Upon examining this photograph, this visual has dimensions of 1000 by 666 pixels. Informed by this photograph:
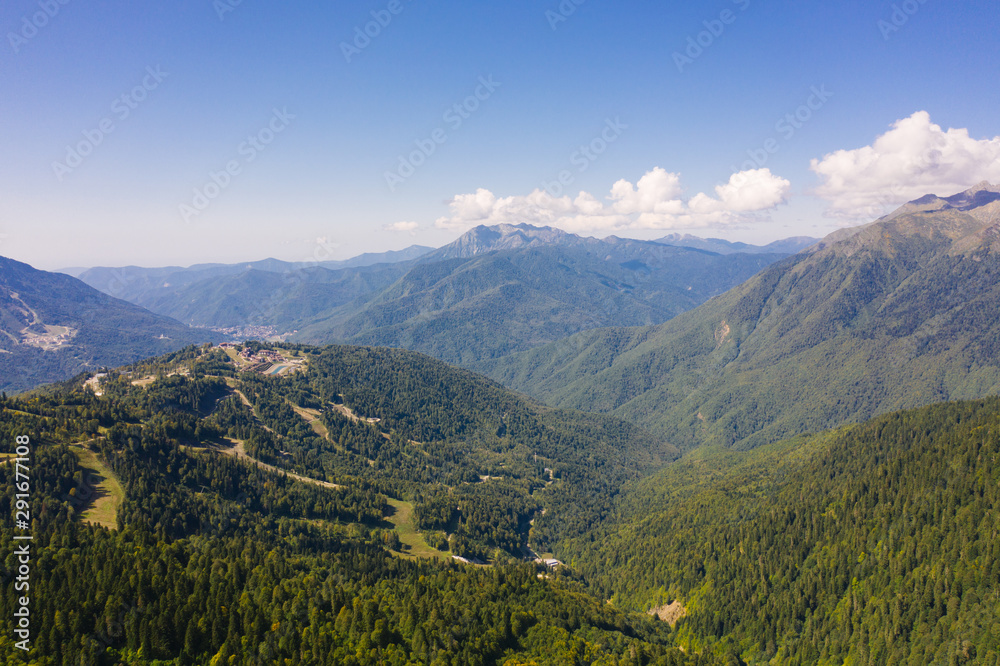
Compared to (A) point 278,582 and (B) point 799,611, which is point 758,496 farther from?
(A) point 278,582

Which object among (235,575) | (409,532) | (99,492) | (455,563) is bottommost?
(409,532)

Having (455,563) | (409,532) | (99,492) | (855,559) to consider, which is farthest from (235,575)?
(855,559)

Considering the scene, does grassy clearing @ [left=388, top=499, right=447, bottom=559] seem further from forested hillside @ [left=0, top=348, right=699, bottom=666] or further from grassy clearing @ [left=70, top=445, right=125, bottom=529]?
grassy clearing @ [left=70, top=445, right=125, bottom=529]

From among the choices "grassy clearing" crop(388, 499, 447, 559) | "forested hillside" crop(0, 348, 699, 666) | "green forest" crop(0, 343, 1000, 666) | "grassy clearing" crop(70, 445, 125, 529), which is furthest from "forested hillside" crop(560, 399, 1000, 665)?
"grassy clearing" crop(70, 445, 125, 529)

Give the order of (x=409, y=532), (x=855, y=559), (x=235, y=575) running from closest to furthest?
(x=235, y=575) → (x=855, y=559) → (x=409, y=532)

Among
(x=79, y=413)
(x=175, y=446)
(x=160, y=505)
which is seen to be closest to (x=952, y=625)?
(x=160, y=505)

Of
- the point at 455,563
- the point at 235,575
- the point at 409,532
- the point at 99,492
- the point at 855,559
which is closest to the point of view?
the point at 235,575

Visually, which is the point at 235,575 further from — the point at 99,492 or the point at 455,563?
the point at 455,563
